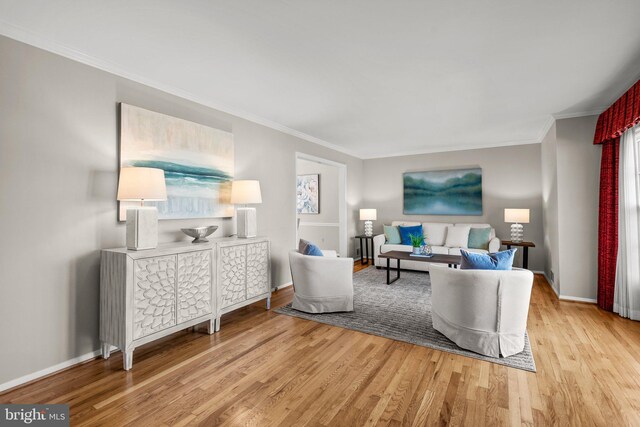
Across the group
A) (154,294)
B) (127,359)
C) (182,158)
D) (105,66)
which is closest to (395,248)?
(182,158)

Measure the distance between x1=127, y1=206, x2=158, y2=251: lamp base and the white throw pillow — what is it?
201 inches

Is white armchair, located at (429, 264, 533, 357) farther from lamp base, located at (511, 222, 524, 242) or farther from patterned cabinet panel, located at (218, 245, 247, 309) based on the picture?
lamp base, located at (511, 222, 524, 242)

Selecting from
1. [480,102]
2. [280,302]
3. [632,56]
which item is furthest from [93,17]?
[632,56]

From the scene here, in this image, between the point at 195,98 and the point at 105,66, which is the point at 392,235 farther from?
the point at 105,66

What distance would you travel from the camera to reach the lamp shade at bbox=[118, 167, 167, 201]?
256 cm

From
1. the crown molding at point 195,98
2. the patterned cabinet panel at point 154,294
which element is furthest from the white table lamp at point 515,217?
the patterned cabinet panel at point 154,294

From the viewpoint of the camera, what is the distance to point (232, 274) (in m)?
3.35

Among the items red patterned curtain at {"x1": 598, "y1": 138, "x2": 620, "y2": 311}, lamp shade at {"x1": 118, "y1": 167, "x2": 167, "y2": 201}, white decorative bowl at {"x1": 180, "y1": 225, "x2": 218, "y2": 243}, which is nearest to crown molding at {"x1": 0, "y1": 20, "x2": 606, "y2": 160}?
red patterned curtain at {"x1": 598, "y1": 138, "x2": 620, "y2": 311}

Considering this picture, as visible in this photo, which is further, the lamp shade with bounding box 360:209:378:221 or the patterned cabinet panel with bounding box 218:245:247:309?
the lamp shade with bounding box 360:209:378:221

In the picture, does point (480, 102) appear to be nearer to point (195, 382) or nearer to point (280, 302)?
point (280, 302)

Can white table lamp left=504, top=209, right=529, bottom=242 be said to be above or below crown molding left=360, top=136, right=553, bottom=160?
below

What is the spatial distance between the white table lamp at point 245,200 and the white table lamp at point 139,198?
3.53ft

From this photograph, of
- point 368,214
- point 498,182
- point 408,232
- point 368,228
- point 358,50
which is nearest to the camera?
point 358,50

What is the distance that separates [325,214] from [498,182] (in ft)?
11.8
